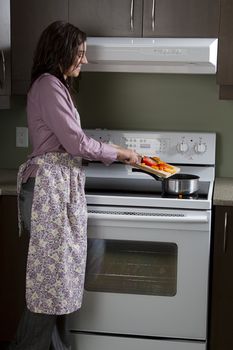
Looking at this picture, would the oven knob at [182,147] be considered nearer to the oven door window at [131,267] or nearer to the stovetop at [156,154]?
the stovetop at [156,154]

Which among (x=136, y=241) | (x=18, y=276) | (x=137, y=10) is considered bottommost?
(x=18, y=276)

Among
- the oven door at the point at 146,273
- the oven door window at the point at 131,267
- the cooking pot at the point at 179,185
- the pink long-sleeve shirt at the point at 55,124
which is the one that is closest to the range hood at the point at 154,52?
the pink long-sleeve shirt at the point at 55,124

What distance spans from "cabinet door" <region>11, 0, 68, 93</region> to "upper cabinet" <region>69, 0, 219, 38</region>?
8cm

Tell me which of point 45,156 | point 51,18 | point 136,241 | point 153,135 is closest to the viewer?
point 45,156

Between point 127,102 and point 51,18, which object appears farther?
point 127,102

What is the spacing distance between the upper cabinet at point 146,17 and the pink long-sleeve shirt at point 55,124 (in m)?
0.54

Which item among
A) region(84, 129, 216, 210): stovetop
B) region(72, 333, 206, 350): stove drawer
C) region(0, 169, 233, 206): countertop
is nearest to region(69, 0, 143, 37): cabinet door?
region(84, 129, 216, 210): stovetop

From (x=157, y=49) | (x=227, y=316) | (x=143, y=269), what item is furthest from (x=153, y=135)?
(x=227, y=316)

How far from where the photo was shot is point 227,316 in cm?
275

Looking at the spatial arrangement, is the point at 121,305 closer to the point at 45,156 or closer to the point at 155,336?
the point at 155,336

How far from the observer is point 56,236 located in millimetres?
2533

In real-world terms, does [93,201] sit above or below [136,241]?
above

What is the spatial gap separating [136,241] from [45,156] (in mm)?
542

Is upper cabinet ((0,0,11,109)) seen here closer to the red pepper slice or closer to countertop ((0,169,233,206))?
countertop ((0,169,233,206))
